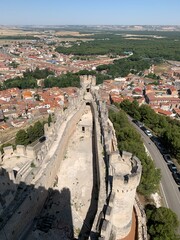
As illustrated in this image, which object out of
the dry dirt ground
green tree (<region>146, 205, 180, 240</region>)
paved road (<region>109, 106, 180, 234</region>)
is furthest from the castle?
paved road (<region>109, 106, 180, 234</region>)

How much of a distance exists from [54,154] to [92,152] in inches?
203

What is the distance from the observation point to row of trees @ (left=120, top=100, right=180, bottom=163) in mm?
41869

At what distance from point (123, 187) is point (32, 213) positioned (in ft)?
22.2

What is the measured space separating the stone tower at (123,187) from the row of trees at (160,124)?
943 inches

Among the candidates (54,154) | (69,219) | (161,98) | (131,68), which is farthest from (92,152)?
(131,68)

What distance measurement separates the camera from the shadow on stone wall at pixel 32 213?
51.1ft

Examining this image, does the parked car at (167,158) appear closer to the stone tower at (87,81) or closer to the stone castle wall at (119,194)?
the stone tower at (87,81)

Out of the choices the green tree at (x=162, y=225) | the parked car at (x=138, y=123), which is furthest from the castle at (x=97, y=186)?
the parked car at (x=138, y=123)

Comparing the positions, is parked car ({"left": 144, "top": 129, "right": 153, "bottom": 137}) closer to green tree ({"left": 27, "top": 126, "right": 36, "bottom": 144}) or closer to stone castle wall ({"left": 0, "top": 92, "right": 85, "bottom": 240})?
green tree ({"left": 27, "top": 126, "right": 36, "bottom": 144})

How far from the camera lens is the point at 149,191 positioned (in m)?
31.0

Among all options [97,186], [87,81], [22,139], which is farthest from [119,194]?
[22,139]

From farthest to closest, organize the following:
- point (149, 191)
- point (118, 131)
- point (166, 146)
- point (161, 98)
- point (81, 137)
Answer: point (161, 98) < point (166, 146) < point (118, 131) < point (149, 191) < point (81, 137)

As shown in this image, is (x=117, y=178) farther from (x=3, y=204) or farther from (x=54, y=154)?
(x=3, y=204)

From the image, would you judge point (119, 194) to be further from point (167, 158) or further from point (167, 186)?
point (167, 158)
